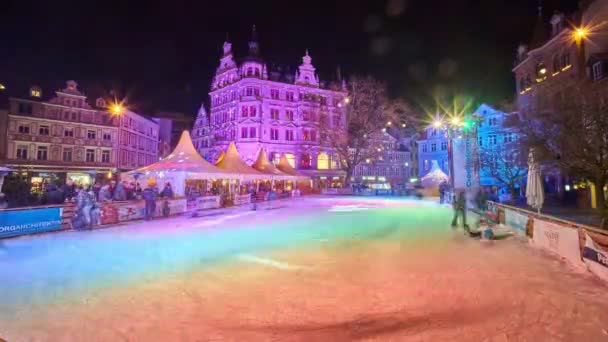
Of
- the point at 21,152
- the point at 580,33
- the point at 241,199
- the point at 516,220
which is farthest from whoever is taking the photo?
the point at 21,152

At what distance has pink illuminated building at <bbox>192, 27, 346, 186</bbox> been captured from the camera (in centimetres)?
4956

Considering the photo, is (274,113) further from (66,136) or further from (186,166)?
(186,166)

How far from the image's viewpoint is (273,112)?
51406mm

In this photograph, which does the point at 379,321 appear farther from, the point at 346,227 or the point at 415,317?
the point at 346,227

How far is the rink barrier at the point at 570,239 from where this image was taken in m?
6.77

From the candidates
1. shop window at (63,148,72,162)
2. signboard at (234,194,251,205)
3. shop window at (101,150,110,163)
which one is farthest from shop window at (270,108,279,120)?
shop window at (63,148,72,162)

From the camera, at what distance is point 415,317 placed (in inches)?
193

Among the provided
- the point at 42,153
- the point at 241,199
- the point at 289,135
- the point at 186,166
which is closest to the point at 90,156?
the point at 42,153

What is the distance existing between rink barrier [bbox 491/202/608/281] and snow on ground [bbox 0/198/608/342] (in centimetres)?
38

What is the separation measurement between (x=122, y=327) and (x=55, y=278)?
140 inches

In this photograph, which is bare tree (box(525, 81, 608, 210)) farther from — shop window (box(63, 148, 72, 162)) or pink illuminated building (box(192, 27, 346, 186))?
shop window (box(63, 148, 72, 162))

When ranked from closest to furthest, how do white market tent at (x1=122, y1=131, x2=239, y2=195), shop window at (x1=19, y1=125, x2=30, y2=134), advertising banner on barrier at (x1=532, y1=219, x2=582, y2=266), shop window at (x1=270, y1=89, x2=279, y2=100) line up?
advertising banner on barrier at (x1=532, y1=219, x2=582, y2=266) → white market tent at (x1=122, y1=131, x2=239, y2=195) → shop window at (x1=19, y1=125, x2=30, y2=134) → shop window at (x1=270, y1=89, x2=279, y2=100)

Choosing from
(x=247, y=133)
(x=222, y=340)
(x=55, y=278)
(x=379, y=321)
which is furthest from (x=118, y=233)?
(x=247, y=133)

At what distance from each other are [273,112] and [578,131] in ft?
139
